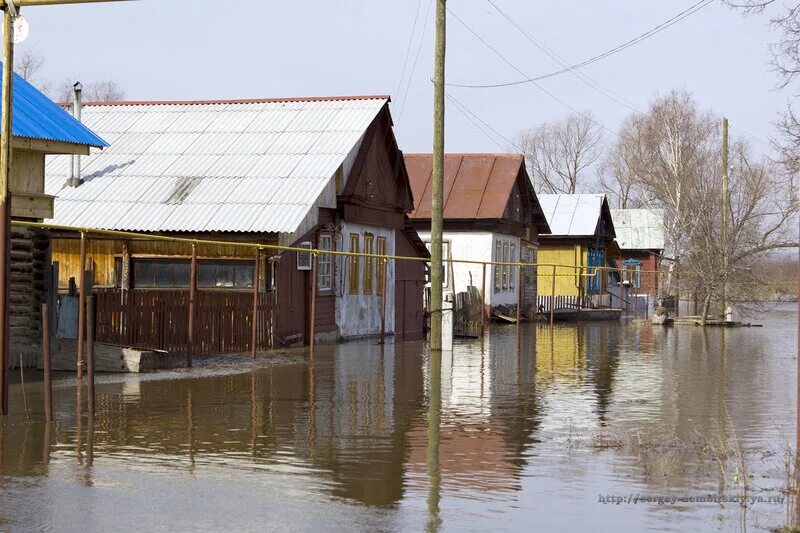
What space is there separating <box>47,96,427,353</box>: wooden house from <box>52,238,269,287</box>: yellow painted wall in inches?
1.3

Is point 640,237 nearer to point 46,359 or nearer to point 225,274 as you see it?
point 225,274

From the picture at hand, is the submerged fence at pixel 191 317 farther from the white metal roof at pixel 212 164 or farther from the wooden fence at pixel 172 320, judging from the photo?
the white metal roof at pixel 212 164

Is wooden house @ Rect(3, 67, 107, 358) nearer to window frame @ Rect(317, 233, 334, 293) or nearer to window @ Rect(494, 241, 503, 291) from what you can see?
window frame @ Rect(317, 233, 334, 293)

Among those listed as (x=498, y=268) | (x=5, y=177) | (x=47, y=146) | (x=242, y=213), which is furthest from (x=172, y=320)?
(x=498, y=268)

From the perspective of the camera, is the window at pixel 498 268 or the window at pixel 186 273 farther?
the window at pixel 498 268

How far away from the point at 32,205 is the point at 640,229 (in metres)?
60.5

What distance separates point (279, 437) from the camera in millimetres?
12578

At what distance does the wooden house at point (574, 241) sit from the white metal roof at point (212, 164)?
24.7 m

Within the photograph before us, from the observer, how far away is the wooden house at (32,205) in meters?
20.5

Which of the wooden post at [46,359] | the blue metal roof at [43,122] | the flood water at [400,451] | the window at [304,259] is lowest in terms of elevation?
the flood water at [400,451]

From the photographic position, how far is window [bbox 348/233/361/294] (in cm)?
3119

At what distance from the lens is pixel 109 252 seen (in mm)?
27250

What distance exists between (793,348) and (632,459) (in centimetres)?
→ 2093

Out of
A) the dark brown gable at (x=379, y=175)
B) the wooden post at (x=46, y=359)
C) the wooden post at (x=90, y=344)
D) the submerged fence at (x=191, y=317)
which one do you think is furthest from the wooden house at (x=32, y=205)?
the dark brown gable at (x=379, y=175)
